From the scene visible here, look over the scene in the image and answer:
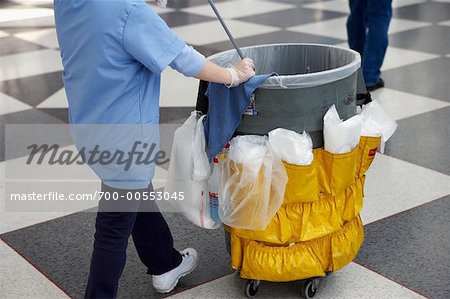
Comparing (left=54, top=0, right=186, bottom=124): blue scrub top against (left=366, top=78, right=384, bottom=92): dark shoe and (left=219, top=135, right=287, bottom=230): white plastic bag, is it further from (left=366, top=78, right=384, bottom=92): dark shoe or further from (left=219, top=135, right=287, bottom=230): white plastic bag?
(left=366, top=78, right=384, bottom=92): dark shoe

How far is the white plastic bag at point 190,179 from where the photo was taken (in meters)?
1.80

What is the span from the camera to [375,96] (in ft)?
11.3

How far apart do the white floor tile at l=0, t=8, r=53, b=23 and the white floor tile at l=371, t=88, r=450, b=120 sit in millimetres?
3096

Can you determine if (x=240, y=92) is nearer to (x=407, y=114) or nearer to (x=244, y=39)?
(x=407, y=114)

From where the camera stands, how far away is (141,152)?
5.36 feet

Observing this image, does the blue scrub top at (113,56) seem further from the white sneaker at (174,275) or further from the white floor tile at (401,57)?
the white floor tile at (401,57)

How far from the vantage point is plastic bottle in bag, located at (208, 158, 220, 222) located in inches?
70.1

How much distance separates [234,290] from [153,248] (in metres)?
0.23

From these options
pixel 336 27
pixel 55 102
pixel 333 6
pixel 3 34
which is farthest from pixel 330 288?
pixel 333 6

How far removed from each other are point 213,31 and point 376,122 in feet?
10.3

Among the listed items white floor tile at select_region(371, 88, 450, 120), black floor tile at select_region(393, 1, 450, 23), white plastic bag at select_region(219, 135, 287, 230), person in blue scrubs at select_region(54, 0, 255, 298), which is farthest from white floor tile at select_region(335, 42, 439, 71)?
person in blue scrubs at select_region(54, 0, 255, 298)

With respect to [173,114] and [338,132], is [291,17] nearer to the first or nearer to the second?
[173,114]

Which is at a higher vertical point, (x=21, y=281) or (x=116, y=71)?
(x=116, y=71)

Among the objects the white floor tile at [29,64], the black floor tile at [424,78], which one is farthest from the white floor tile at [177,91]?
the black floor tile at [424,78]
